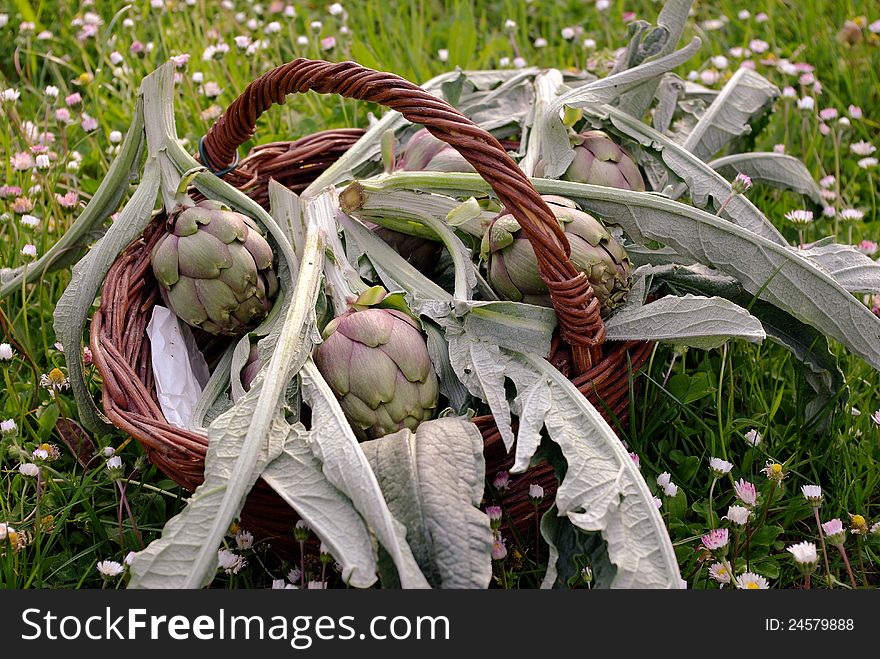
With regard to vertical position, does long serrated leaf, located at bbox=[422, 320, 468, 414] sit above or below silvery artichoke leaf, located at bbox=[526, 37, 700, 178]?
below

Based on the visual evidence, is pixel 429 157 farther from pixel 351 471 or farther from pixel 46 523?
pixel 46 523

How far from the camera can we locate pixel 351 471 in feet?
4.07

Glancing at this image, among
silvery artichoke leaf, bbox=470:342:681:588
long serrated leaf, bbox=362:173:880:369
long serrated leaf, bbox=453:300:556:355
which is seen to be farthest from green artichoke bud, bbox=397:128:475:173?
silvery artichoke leaf, bbox=470:342:681:588

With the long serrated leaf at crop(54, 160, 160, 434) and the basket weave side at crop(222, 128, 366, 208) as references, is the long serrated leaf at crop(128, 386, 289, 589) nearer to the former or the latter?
the long serrated leaf at crop(54, 160, 160, 434)

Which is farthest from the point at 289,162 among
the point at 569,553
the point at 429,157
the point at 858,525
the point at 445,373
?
the point at 858,525

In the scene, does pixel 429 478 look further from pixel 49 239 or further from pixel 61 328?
pixel 49 239

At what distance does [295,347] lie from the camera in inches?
56.1

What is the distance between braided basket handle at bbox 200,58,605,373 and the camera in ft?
4.34

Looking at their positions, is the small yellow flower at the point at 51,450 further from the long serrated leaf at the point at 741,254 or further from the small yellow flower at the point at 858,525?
the small yellow flower at the point at 858,525

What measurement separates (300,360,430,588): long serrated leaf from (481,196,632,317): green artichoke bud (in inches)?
13.3

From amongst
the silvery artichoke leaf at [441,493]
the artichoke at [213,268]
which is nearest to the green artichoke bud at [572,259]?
the silvery artichoke leaf at [441,493]

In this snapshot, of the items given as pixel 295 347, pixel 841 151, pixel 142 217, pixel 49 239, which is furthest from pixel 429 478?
pixel 841 151

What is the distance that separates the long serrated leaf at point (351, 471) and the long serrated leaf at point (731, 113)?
1.03 metres

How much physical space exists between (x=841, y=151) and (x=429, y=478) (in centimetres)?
176
